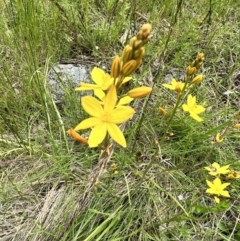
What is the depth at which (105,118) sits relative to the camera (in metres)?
0.91

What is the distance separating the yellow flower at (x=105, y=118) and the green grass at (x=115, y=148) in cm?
40

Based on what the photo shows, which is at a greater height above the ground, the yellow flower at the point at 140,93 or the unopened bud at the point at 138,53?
the unopened bud at the point at 138,53

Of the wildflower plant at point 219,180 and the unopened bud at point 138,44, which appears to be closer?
the unopened bud at point 138,44

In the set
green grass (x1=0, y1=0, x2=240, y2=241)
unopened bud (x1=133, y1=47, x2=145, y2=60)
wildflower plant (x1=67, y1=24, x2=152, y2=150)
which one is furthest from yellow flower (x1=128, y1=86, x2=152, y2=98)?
green grass (x1=0, y1=0, x2=240, y2=241)

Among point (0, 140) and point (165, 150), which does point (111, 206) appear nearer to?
point (165, 150)

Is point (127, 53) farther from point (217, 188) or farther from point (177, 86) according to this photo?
point (217, 188)

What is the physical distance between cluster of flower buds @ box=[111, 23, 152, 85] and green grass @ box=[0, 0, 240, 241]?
1.59 feet

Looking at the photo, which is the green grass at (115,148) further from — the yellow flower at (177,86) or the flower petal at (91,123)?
the flower petal at (91,123)

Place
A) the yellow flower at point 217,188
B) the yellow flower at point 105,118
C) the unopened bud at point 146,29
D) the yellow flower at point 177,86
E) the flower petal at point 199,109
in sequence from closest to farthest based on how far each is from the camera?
the unopened bud at point 146,29 < the yellow flower at point 105,118 < the yellow flower at point 177,86 < the yellow flower at point 217,188 < the flower petal at point 199,109

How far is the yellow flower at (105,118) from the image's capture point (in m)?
0.88

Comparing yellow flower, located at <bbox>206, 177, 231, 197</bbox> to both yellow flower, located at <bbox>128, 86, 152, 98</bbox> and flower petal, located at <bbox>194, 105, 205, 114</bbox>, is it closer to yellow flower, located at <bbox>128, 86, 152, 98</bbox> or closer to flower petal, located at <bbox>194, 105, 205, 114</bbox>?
flower petal, located at <bbox>194, 105, 205, 114</bbox>

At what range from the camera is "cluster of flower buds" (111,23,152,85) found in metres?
0.78

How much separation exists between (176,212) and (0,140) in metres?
0.84

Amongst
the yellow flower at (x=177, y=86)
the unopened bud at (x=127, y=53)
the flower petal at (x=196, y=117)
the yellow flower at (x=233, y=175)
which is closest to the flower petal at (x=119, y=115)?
the unopened bud at (x=127, y=53)
